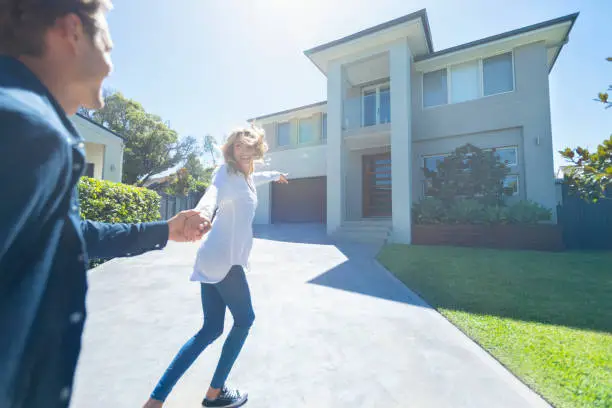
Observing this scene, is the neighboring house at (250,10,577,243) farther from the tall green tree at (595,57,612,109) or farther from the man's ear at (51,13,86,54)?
the man's ear at (51,13,86,54)

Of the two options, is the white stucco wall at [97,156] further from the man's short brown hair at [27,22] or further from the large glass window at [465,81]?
the man's short brown hair at [27,22]

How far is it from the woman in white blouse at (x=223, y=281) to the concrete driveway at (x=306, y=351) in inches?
11.7

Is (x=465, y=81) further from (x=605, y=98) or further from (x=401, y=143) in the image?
(x=605, y=98)

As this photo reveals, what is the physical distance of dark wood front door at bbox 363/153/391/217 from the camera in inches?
480

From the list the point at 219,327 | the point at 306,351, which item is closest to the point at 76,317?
the point at 219,327

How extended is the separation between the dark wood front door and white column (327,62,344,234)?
2.21m

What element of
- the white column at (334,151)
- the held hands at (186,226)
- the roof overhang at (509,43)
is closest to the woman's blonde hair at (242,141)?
the held hands at (186,226)

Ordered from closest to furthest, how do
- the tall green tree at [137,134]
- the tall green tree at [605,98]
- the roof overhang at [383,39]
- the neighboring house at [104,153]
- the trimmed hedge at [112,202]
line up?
1. the tall green tree at [605,98]
2. the trimmed hedge at [112,202]
3. the roof overhang at [383,39]
4. the neighboring house at [104,153]
5. the tall green tree at [137,134]

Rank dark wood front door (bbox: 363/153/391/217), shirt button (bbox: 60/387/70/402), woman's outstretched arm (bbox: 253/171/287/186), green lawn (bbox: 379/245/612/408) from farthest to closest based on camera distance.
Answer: dark wood front door (bbox: 363/153/391/217) < woman's outstretched arm (bbox: 253/171/287/186) < green lawn (bbox: 379/245/612/408) < shirt button (bbox: 60/387/70/402)

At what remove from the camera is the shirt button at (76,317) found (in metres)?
0.76

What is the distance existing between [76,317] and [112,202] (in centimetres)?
691

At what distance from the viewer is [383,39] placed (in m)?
10.3

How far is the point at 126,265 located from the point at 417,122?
10.3 metres

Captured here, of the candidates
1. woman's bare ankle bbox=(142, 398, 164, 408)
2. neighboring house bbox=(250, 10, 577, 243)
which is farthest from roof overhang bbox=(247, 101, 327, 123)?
woman's bare ankle bbox=(142, 398, 164, 408)
